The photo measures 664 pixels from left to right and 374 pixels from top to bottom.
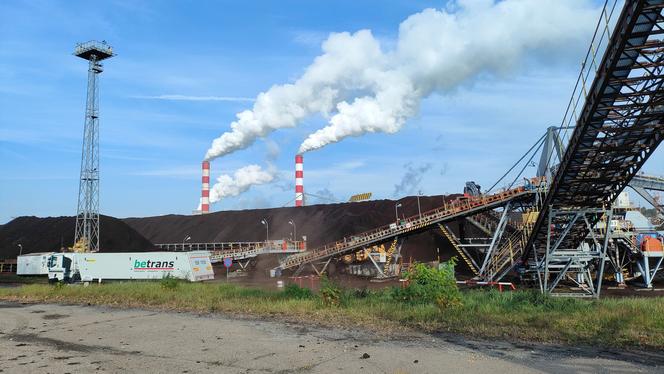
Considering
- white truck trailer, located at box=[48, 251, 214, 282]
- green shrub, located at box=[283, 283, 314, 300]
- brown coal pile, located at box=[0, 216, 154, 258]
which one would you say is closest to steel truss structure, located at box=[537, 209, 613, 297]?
green shrub, located at box=[283, 283, 314, 300]

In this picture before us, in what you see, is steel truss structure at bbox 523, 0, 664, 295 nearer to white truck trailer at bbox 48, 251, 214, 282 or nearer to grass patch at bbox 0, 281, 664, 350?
grass patch at bbox 0, 281, 664, 350

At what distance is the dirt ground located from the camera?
854 cm

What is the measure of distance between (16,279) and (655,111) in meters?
52.6

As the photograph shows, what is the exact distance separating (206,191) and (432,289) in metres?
83.2

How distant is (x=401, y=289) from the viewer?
17.4 m

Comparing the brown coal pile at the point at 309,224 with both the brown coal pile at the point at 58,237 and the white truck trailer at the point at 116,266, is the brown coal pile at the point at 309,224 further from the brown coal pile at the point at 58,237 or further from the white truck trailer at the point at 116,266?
the white truck trailer at the point at 116,266

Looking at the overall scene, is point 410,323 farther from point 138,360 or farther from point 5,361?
point 5,361

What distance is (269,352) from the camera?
9.99 m

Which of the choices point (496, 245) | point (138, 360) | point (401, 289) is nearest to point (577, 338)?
point (401, 289)

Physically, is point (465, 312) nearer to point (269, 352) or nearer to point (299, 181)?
point (269, 352)

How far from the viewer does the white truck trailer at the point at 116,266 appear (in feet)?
127

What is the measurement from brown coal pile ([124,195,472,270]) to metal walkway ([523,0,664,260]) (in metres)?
34.4

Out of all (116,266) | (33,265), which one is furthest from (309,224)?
(116,266)

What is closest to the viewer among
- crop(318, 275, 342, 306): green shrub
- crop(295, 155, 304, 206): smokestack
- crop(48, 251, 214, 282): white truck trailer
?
crop(318, 275, 342, 306): green shrub
